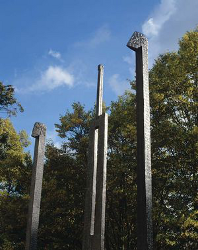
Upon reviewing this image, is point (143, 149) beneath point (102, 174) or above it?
above

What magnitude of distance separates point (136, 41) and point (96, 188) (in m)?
2.44

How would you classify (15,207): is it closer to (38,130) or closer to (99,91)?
(38,130)

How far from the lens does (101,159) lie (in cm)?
521

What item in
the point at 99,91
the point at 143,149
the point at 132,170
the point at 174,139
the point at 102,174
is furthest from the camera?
the point at 132,170

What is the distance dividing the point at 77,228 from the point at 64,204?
4.48 feet

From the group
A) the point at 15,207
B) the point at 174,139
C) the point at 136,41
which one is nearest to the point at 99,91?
the point at 136,41

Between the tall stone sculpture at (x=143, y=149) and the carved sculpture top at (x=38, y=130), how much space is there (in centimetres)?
295

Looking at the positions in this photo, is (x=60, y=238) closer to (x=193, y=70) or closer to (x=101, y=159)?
(x=193, y=70)

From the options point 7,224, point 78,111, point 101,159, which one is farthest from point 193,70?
point 7,224

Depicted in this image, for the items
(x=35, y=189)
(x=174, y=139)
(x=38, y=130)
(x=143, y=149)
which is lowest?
(x=35, y=189)

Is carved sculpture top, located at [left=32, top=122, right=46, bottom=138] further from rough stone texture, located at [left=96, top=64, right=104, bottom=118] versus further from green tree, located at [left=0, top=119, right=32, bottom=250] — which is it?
green tree, located at [left=0, top=119, right=32, bottom=250]

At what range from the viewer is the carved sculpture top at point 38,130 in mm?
6840

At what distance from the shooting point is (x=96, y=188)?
5.15 metres

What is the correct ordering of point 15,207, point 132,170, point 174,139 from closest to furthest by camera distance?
point 174,139 < point 132,170 < point 15,207
